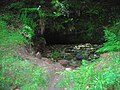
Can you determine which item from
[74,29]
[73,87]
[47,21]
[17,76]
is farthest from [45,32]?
[73,87]

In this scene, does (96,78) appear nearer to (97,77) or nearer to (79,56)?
(97,77)

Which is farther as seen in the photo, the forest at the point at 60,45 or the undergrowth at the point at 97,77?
the forest at the point at 60,45

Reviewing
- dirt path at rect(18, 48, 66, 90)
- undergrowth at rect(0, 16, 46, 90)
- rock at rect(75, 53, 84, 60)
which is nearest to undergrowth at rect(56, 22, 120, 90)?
dirt path at rect(18, 48, 66, 90)

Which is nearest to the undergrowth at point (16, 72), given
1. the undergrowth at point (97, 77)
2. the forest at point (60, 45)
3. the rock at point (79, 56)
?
the forest at point (60, 45)

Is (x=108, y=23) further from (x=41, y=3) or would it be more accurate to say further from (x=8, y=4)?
(x=8, y=4)

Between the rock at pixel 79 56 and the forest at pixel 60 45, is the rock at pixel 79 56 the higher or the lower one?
the lower one

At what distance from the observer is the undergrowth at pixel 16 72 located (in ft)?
17.8

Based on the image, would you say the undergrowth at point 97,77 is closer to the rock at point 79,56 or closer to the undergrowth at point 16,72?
the undergrowth at point 16,72

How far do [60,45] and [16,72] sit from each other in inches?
148

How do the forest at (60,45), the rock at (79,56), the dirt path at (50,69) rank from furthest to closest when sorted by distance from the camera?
the rock at (79,56) < the dirt path at (50,69) < the forest at (60,45)

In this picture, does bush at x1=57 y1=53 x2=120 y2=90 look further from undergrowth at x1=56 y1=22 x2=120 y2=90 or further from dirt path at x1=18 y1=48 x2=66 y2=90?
dirt path at x1=18 y1=48 x2=66 y2=90

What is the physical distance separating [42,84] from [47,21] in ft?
14.5

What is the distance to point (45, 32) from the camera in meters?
9.38

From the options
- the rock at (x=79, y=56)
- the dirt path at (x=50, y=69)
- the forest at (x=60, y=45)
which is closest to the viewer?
the forest at (x=60, y=45)
